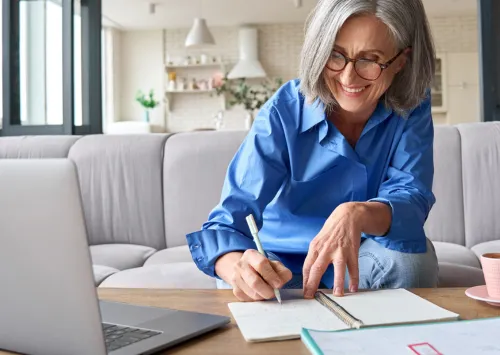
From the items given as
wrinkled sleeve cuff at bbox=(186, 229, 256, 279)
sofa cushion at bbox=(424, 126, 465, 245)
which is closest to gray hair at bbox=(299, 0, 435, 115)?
wrinkled sleeve cuff at bbox=(186, 229, 256, 279)

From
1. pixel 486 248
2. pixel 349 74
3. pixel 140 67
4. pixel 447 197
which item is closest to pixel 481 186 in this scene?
pixel 447 197

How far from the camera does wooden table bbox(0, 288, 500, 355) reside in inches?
29.4

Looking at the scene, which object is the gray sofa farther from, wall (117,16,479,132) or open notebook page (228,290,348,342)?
wall (117,16,479,132)

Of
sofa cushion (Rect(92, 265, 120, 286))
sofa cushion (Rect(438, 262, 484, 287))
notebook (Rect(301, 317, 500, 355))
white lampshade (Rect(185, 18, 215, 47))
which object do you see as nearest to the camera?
notebook (Rect(301, 317, 500, 355))

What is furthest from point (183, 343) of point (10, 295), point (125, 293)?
point (125, 293)

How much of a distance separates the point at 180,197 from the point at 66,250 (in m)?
1.89

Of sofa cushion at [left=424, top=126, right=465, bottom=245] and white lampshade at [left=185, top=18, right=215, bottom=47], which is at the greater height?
white lampshade at [left=185, top=18, right=215, bottom=47]

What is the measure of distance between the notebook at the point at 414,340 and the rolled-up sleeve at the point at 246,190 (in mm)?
434

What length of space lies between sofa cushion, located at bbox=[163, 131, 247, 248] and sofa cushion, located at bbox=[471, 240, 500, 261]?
1.00m

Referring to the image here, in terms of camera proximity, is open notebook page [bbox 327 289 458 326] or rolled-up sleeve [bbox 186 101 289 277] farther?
rolled-up sleeve [bbox 186 101 289 277]

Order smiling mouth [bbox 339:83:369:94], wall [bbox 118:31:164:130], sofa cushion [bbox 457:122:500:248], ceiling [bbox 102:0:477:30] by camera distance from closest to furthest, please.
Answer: smiling mouth [bbox 339:83:369:94]
sofa cushion [bbox 457:122:500:248]
ceiling [bbox 102:0:477:30]
wall [bbox 118:31:164:130]

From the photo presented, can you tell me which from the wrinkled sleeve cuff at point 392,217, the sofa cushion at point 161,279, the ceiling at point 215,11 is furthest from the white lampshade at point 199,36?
the wrinkled sleeve cuff at point 392,217

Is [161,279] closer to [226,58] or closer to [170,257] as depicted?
[170,257]

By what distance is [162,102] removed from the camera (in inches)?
377
